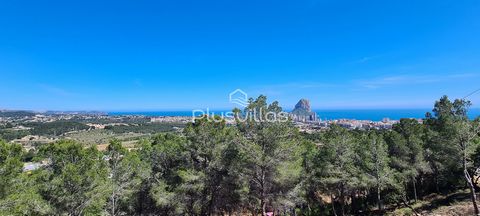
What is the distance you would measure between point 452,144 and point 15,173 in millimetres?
19785

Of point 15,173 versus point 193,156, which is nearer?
point 15,173

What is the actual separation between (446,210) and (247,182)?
1174cm

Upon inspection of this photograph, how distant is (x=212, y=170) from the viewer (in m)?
13.4

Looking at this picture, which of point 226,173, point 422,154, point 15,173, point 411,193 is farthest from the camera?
point 411,193

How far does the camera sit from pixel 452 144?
45.0 ft

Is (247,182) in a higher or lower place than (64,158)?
lower

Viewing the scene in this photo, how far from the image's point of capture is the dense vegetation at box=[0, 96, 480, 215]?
1099 cm

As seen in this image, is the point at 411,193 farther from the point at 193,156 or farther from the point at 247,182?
the point at 193,156

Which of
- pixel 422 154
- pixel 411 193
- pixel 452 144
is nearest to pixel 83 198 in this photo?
pixel 452 144

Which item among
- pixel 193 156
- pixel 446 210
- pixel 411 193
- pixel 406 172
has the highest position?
pixel 193 156

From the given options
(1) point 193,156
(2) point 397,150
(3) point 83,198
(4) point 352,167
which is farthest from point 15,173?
(2) point 397,150

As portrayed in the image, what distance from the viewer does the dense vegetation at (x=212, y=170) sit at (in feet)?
36.1

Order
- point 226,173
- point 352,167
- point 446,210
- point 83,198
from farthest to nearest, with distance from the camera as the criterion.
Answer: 1. point 352,167
2. point 446,210
3. point 226,173
4. point 83,198

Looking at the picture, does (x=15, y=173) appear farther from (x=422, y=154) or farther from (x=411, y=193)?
(x=411, y=193)
